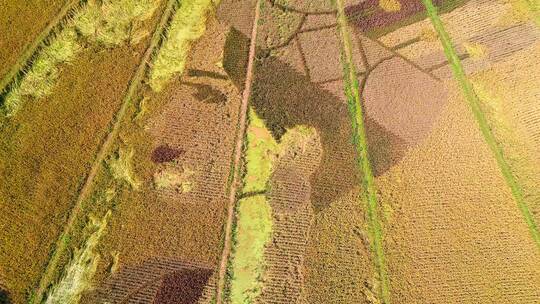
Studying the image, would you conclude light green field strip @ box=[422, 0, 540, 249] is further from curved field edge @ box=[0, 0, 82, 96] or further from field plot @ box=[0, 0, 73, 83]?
field plot @ box=[0, 0, 73, 83]

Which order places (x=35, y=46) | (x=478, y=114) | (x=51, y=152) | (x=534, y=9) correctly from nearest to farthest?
1. (x=51, y=152)
2. (x=35, y=46)
3. (x=478, y=114)
4. (x=534, y=9)

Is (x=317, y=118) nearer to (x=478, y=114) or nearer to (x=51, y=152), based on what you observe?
(x=478, y=114)

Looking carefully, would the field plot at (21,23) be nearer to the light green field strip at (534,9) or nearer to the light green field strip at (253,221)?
the light green field strip at (253,221)

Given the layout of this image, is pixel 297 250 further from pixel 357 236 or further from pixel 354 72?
pixel 354 72

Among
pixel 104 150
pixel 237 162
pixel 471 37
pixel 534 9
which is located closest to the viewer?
pixel 104 150

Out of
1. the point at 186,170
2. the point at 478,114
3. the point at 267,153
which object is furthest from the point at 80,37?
the point at 478,114

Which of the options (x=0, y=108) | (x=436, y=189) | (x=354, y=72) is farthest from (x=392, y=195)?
(x=0, y=108)

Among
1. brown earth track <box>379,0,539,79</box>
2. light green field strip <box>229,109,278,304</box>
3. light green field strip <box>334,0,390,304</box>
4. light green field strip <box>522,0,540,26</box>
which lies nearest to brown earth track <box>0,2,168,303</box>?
light green field strip <box>229,109,278,304</box>

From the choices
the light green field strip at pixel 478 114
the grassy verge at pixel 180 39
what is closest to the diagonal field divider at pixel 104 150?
the grassy verge at pixel 180 39
